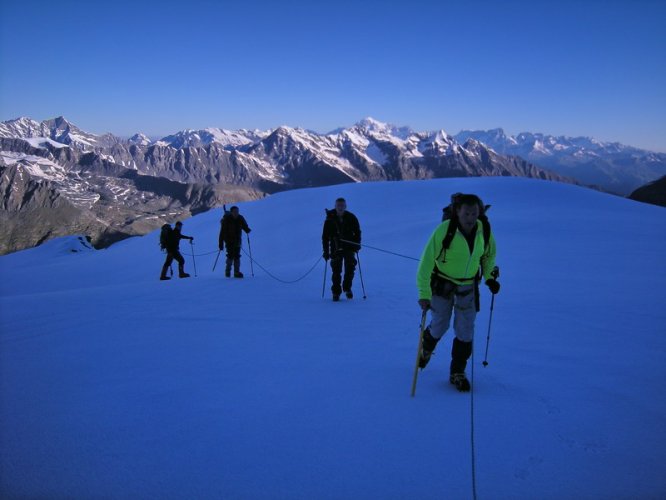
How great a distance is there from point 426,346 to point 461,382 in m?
0.58

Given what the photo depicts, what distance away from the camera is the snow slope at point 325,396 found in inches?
134

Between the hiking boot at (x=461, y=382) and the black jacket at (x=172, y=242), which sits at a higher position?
the black jacket at (x=172, y=242)

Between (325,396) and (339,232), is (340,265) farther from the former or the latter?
(325,396)

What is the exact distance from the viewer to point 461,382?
4.75 meters

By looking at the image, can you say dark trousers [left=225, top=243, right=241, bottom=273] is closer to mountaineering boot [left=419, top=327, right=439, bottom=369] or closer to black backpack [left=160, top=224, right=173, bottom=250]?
black backpack [left=160, top=224, right=173, bottom=250]

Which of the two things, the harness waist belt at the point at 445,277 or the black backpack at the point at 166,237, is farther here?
the black backpack at the point at 166,237

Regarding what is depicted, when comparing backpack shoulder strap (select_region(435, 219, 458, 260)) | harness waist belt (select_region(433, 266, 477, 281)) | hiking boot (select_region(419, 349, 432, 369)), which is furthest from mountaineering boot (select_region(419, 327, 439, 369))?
backpack shoulder strap (select_region(435, 219, 458, 260))

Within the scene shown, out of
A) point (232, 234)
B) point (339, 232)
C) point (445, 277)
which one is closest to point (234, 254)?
point (232, 234)

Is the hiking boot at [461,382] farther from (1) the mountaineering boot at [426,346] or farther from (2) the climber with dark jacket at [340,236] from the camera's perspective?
(2) the climber with dark jacket at [340,236]

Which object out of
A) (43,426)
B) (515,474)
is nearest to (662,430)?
(515,474)

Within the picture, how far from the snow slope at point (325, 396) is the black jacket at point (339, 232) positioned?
1375 millimetres

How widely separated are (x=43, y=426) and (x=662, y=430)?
21.0 feet

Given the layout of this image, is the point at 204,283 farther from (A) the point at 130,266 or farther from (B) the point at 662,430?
(A) the point at 130,266

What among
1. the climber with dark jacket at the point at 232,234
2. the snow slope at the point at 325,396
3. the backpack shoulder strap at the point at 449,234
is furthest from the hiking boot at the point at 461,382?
the climber with dark jacket at the point at 232,234
